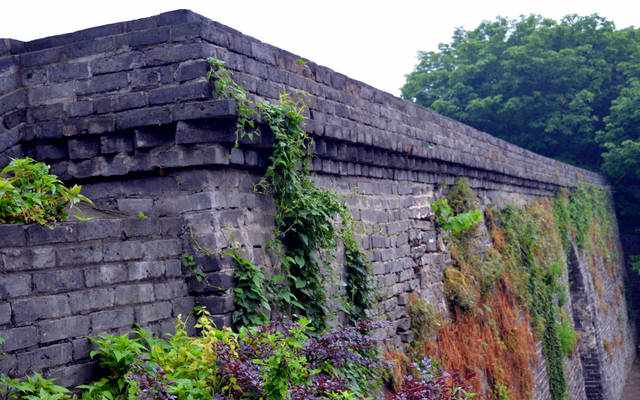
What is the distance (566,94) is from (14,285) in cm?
2195

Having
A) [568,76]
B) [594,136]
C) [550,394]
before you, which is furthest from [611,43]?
[550,394]

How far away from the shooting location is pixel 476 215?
8.27m

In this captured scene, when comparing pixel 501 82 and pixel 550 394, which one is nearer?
pixel 550 394

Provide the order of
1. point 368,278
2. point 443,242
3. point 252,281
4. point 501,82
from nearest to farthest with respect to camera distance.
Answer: point 252,281 → point 368,278 → point 443,242 → point 501,82

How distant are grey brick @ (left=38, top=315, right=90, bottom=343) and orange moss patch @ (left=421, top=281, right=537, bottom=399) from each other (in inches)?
148

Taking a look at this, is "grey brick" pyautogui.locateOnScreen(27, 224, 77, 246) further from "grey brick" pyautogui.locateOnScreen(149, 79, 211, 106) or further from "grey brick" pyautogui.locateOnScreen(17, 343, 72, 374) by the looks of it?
"grey brick" pyautogui.locateOnScreen(149, 79, 211, 106)

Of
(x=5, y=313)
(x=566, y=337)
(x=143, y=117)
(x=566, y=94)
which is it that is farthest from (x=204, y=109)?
(x=566, y=94)

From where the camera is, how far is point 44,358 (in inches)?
133

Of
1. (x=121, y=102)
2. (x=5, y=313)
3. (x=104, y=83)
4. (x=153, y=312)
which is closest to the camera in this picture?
(x=5, y=313)

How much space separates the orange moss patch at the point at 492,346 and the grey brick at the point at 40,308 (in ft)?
12.8

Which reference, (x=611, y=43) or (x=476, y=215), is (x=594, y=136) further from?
(x=476, y=215)

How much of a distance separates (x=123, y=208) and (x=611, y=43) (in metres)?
22.2

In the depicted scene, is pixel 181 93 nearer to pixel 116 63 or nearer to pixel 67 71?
pixel 116 63

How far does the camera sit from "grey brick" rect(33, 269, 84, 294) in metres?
3.44
